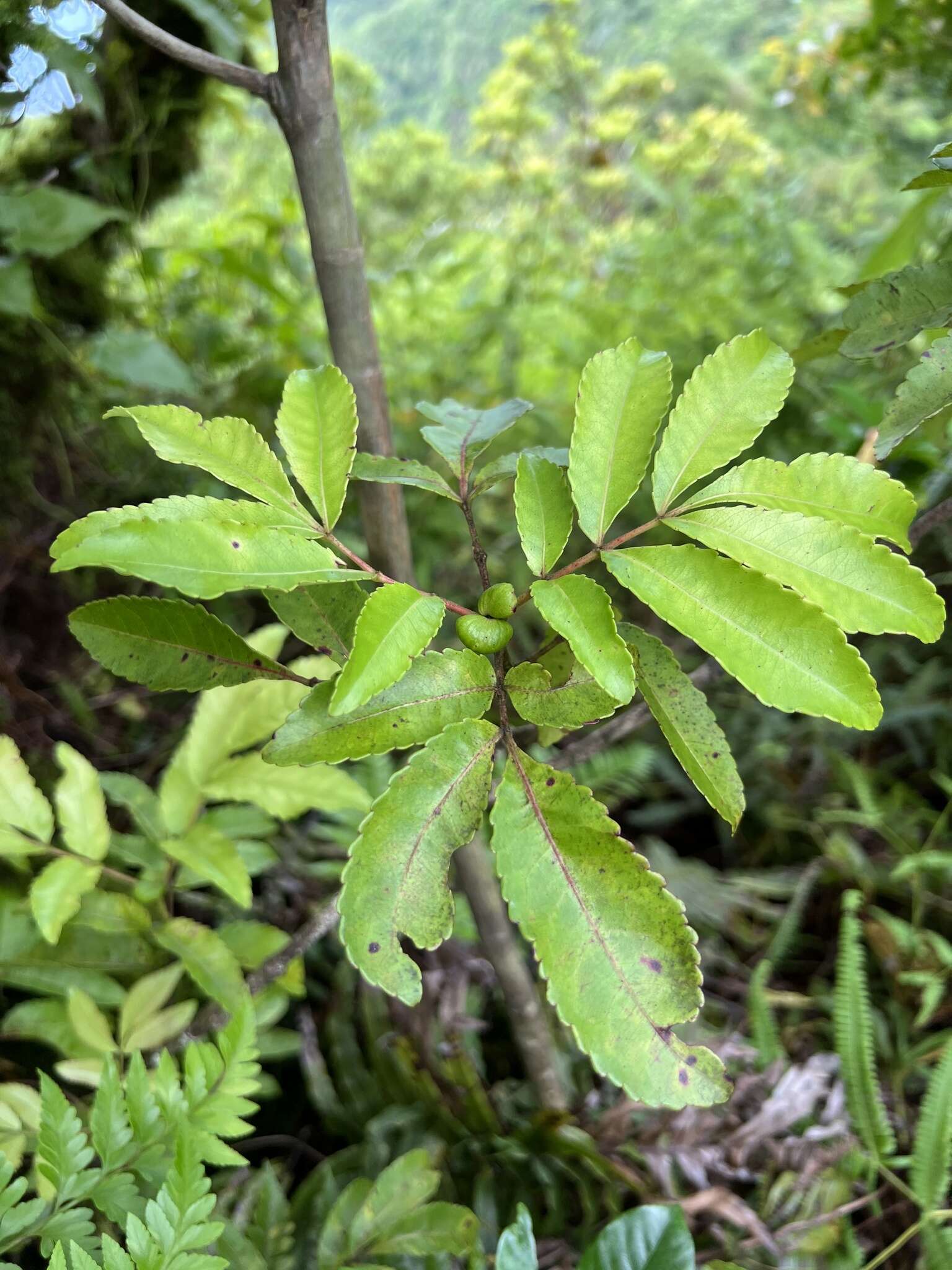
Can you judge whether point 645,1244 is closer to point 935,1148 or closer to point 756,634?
point 935,1148

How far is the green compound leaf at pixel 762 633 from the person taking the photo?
14.6 inches

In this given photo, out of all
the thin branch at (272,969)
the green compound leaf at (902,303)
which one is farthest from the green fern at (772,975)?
the green compound leaf at (902,303)

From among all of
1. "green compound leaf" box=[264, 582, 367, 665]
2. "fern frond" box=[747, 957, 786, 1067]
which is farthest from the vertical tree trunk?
"fern frond" box=[747, 957, 786, 1067]

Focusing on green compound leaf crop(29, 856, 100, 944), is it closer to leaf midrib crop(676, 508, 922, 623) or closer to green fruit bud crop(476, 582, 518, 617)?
green fruit bud crop(476, 582, 518, 617)

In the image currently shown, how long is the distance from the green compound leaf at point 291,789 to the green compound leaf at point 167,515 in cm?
39

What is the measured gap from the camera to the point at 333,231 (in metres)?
0.56

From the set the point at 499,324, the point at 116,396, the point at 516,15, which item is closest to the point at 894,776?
the point at 499,324

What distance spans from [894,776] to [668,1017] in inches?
52.0

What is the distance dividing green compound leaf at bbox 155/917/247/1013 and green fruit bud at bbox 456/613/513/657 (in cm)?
44

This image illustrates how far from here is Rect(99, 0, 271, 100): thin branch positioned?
0.49m

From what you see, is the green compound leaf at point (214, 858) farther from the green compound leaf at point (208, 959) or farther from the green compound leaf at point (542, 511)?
the green compound leaf at point (542, 511)

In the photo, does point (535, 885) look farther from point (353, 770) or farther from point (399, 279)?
point (399, 279)

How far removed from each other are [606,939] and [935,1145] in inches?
28.4

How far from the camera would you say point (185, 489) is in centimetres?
149
